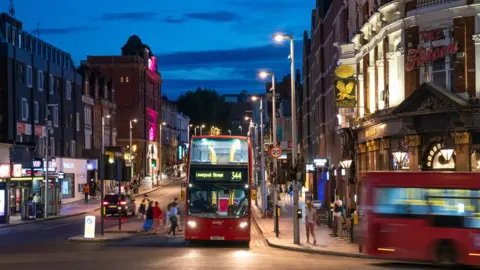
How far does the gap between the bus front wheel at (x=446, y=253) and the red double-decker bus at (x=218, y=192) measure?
1091 cm

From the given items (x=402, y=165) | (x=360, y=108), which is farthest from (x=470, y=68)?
(x=360, y=108)

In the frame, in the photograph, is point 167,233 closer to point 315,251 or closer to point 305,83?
point 315,251

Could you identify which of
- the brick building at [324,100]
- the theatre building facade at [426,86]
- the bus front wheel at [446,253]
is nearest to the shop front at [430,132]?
the theatre building facade at [426,86]

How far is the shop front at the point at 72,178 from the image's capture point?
266ft

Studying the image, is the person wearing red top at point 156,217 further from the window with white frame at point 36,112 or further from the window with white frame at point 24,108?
the window with white frame at point 36,112

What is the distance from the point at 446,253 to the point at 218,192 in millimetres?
11812

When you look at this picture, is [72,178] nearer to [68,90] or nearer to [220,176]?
[68,90]

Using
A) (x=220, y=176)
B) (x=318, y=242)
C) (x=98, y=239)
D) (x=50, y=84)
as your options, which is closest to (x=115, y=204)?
(x=98, y=239)

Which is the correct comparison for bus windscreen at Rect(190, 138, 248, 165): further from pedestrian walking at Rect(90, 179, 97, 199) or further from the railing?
pedestrian walking at Rect(90, 179, 97, 199)

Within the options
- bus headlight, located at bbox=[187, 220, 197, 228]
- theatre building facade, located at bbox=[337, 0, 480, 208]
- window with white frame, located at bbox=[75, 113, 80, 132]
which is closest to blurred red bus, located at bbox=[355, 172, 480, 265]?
bus headlight, located at bbox=[187, 220, 197, 228]

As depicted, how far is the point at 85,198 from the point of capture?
81.4 meters

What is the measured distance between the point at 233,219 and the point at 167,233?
31.9 feet

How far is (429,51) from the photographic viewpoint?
114 feet

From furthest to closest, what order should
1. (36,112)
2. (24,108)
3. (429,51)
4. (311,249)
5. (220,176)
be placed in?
(36,112), (24,108), (429,51), (220,176), (311,249)
